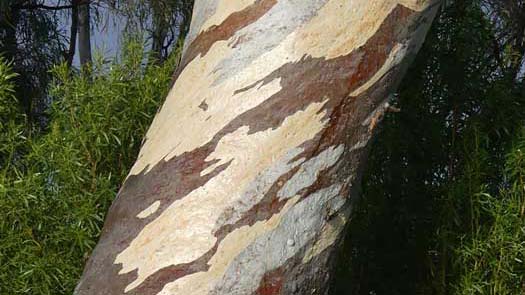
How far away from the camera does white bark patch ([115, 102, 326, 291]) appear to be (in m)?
1.08

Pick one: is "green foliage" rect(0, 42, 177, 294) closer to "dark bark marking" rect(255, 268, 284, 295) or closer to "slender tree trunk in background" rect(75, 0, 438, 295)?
"slender tree trunk in background" rect(75, 0, 438, 295)

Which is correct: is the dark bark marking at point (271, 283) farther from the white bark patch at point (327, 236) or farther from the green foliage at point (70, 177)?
the green foliage at point (70, 177)

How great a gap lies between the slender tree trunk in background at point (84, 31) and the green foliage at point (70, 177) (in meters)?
1.15

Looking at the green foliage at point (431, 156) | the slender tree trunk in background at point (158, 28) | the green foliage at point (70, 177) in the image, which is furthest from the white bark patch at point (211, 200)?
the slender tree trunk in background at point (158, 28)

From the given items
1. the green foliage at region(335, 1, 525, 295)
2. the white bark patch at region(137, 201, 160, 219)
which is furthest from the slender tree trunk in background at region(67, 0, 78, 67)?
the white bark patch at region(137, 201, 160, 219)

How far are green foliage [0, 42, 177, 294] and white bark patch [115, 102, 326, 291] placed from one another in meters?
0.53

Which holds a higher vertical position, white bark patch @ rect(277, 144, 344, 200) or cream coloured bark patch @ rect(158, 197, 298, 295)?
white bark patch @ rect(277, 144, 344, 200)

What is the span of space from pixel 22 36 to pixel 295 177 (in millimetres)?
1893

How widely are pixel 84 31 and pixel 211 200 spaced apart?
6.46 feet

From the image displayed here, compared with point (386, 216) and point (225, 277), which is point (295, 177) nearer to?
point (225, 277)

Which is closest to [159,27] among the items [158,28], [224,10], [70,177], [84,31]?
[158,28]

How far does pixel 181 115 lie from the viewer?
118cm

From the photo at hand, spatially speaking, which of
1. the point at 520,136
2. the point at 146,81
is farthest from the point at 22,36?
the point at 520,136

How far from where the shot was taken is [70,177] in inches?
64.8
